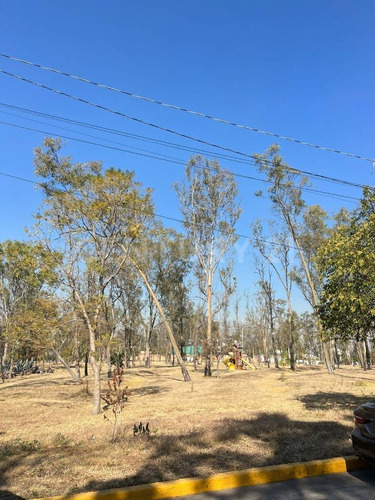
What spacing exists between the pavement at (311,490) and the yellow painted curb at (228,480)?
8 centimetres

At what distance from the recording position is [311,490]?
4750mm

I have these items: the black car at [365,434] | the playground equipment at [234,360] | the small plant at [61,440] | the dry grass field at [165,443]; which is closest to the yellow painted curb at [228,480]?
the dry grass field at [165,443]

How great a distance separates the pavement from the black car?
37 centimetres

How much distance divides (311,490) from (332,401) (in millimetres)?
8438

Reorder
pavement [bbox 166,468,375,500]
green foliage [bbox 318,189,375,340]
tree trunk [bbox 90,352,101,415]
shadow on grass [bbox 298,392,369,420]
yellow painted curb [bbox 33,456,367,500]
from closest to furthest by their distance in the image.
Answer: yellow painted curb [bbox 33,456,367,500]
pavement [bbox 166,468,375,500]
green foliage [bbox 318,189,375,340]
shadow on grass [bbox 298,392,369,420]
tree trunk [bbox 90,352,101,415]

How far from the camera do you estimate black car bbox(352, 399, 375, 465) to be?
488 centimetres

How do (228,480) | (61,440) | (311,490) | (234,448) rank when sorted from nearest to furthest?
(311,490)
(228,480)
(234,448)
(61,440)

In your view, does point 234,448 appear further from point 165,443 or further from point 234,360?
point 234,360

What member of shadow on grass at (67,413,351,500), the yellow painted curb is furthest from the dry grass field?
the yellow painted curb

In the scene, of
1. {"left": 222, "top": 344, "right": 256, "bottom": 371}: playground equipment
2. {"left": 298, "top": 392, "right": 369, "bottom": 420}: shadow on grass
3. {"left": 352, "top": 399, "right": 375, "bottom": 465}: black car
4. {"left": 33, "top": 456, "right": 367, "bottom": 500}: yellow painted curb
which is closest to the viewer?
{"left": 33, "top": 456, "right": 367, "bottom": 500}: yellow painted curb

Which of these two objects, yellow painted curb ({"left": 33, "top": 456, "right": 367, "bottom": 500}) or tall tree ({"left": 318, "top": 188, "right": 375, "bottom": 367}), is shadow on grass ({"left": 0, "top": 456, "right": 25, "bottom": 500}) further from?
tall tree ({"left": 318, "top": 188, "right": 375, "bottom": 367})

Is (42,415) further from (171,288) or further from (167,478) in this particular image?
(171,288)

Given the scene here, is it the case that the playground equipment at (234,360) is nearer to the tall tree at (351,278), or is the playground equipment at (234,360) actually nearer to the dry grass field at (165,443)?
the dry grass field at (165,443)

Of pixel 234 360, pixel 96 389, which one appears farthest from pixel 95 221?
pixel 234 360
